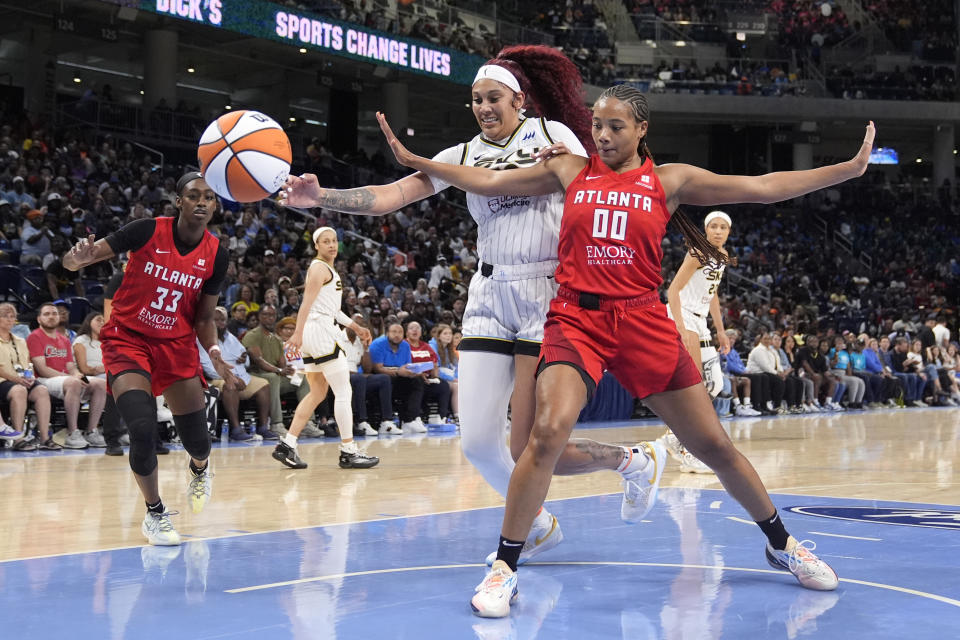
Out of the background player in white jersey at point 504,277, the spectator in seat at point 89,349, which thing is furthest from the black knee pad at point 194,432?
the spectator in seat at point 89,349

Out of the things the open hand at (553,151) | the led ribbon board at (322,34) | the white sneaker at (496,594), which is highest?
the led ribbon board at (322,34)

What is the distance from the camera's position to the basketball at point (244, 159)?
166 inches

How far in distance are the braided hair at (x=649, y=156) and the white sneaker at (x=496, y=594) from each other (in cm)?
Result: 159

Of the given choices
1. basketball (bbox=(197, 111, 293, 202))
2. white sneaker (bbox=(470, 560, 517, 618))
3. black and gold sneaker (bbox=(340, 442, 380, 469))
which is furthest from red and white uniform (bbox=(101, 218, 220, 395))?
black and gold sneaker (bbox=(340, 442, 380, 469))

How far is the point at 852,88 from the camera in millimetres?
33781

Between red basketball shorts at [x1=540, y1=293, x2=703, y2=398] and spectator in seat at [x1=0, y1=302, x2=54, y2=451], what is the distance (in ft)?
23.4

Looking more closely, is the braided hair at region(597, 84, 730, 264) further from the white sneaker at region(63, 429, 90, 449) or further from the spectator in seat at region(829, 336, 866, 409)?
the spectator in seat at region(829, 336, 866, 409)

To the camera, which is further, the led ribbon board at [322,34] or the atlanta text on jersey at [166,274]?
the led ribbon board at [322,34]

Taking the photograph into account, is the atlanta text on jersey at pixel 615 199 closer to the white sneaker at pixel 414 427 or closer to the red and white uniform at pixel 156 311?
the red and white uniform at pixel 156 311

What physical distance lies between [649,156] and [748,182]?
0.40 metres

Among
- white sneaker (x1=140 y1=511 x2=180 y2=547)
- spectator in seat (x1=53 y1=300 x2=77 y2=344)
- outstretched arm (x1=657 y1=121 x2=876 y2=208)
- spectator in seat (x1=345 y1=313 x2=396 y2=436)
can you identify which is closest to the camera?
outstretched arm (x1=657 y1=121 x2=876 y2=208)

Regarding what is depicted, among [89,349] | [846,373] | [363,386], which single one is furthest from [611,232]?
[846,373]

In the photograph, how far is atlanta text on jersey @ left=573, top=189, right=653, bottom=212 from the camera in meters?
3.93

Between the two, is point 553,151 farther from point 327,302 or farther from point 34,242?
point 34,242
